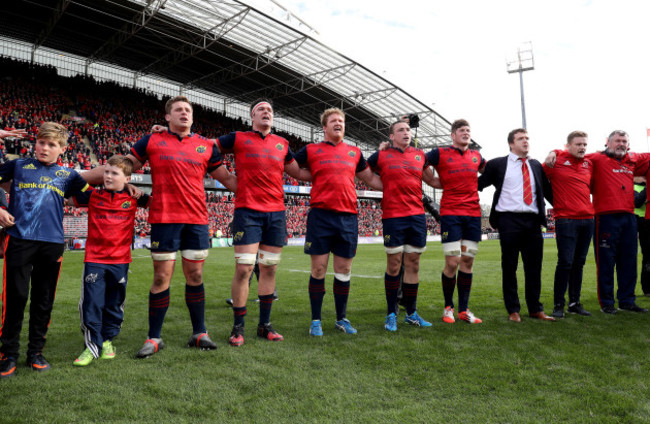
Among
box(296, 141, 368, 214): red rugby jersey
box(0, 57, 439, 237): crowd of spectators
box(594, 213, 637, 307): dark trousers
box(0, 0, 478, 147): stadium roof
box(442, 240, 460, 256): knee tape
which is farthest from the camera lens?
box(0, 57, 439, 237): crowd of spectators

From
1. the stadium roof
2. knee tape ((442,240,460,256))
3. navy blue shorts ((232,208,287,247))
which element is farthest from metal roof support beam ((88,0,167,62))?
knee tape ((442,240,460,256))

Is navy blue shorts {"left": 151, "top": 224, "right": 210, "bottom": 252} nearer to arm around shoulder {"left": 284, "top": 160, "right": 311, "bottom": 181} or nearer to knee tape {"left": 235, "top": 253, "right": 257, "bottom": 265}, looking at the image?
knee tape {"left": 235, "top": 253, "right": 257, "bottom": 265}

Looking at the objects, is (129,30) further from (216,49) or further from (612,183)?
(612,183)

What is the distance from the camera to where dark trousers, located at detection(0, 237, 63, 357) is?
3.03 metres

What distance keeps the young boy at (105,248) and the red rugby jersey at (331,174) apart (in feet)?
5.38

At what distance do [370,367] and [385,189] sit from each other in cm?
200

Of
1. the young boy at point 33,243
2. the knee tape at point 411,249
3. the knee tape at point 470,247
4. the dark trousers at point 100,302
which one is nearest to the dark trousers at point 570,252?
the knee tape at point 470,247

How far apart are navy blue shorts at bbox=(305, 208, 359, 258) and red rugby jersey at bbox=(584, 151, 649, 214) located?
10.5ft

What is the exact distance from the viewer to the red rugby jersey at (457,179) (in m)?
4.59

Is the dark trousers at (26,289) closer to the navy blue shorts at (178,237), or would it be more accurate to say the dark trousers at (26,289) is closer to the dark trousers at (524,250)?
the navy blue shorts at (178,237)

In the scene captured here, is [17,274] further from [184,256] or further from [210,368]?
[210,368]

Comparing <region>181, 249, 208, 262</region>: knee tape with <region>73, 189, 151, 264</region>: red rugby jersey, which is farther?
<region>181, 249, 208, 262</region>: knee tape

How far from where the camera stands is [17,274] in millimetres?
3039

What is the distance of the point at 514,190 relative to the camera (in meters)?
4.71
